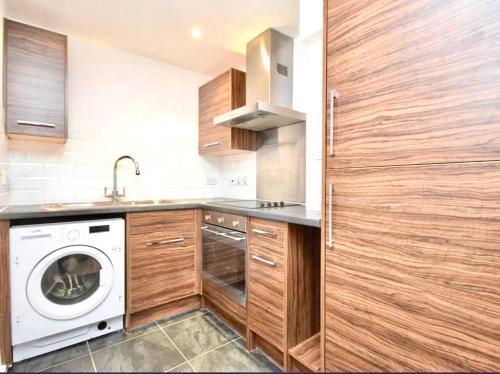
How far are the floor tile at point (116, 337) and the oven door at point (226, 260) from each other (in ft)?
1.72

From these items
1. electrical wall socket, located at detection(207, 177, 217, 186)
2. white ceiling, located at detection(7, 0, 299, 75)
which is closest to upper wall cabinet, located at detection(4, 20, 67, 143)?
white ceiling, located at detection(7, 0, 299, 75)

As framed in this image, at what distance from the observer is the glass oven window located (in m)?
1.55

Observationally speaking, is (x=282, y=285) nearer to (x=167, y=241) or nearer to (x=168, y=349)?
(x=168, y=349)

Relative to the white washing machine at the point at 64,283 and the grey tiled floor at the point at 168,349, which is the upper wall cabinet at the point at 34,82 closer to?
the white washing machine at the point at 64,283

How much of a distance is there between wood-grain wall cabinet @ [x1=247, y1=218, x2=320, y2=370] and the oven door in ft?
0.34

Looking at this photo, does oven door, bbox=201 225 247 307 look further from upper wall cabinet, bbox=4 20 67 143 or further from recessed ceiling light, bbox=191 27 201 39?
recessed ceiling light, bbox=191 27 201 39

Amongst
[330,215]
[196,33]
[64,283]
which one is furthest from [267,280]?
[196,33]

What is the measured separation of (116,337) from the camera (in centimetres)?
171

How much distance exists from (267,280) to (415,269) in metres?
0.82

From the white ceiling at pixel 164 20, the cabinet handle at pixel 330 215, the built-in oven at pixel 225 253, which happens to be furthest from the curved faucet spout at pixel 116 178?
the cabinet handle at pixel 330 215

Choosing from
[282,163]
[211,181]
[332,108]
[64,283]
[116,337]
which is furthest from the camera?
[211,181]

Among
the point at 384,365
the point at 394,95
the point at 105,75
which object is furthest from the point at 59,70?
the point at 384,365

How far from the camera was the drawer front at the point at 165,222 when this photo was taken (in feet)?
5.95

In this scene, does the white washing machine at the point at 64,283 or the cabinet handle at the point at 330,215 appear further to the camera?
the white washing machine at the point at 64,283
